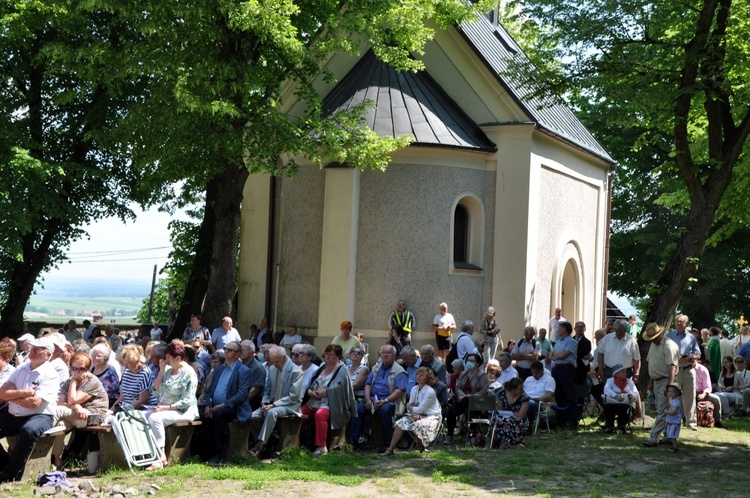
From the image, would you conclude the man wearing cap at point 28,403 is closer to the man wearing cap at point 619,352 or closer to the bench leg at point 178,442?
the bench leg at point 178,442

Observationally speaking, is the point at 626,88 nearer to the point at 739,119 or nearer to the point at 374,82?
the point at 739,119

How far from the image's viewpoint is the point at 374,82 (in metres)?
21.2

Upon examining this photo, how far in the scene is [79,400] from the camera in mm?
10328

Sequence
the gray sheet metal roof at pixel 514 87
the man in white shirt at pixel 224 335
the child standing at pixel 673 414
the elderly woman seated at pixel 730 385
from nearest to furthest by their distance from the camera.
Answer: the child standing at pixel 673 414, the man in white shirt at pixel 224 335, the elderly woman seated at pixel 730 385, the gray sheet metal roof at pixel 514 87

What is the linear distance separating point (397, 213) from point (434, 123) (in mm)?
2244

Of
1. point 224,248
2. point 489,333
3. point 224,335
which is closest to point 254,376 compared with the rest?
point 224,335

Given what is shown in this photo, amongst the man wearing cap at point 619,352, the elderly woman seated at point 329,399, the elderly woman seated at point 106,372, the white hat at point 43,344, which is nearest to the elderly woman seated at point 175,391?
the elderly woman seated at point 106,372

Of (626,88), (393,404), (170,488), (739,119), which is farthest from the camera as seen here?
(739,119)

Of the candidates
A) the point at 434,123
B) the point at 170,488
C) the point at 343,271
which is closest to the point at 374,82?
the point at 434,123

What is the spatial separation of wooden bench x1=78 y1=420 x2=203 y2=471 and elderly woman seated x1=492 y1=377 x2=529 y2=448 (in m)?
4.12

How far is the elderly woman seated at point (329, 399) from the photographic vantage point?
11.7 meters

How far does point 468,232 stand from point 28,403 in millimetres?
13202

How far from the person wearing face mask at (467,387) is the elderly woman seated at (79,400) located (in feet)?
16.2

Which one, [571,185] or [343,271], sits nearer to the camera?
[343,271]
